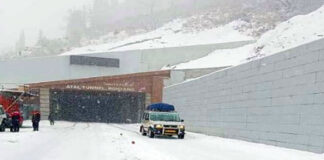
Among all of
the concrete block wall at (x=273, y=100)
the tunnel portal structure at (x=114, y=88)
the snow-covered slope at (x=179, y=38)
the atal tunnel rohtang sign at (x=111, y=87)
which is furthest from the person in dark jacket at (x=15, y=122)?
the snow-covered slope at (x=179, y=38)

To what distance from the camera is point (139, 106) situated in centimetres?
6138

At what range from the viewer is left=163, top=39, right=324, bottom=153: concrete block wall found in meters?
16.3

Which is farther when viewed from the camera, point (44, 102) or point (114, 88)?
point (114, 88)

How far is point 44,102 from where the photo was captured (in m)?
56.1

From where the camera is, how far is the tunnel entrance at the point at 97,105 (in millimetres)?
61987

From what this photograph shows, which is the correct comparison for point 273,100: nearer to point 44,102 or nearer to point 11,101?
point 11,101

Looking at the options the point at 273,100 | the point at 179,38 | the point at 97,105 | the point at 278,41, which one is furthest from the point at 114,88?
the point at 273,100

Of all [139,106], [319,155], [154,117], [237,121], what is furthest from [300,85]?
[139,106]

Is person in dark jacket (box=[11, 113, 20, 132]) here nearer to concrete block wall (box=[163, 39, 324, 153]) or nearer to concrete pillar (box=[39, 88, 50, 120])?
concrete block wall (box=[163, 39, 324, 153])

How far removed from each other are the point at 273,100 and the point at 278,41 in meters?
32.0

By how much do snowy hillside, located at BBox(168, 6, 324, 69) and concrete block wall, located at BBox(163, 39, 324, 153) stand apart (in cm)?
1448

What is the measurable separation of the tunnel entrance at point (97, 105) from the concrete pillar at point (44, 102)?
154cm

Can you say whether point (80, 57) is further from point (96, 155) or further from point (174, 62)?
point (96, 155)

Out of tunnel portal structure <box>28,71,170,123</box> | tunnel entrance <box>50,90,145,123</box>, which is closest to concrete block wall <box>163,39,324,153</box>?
tunnel portal structure <box>28,71,170,123</box>
